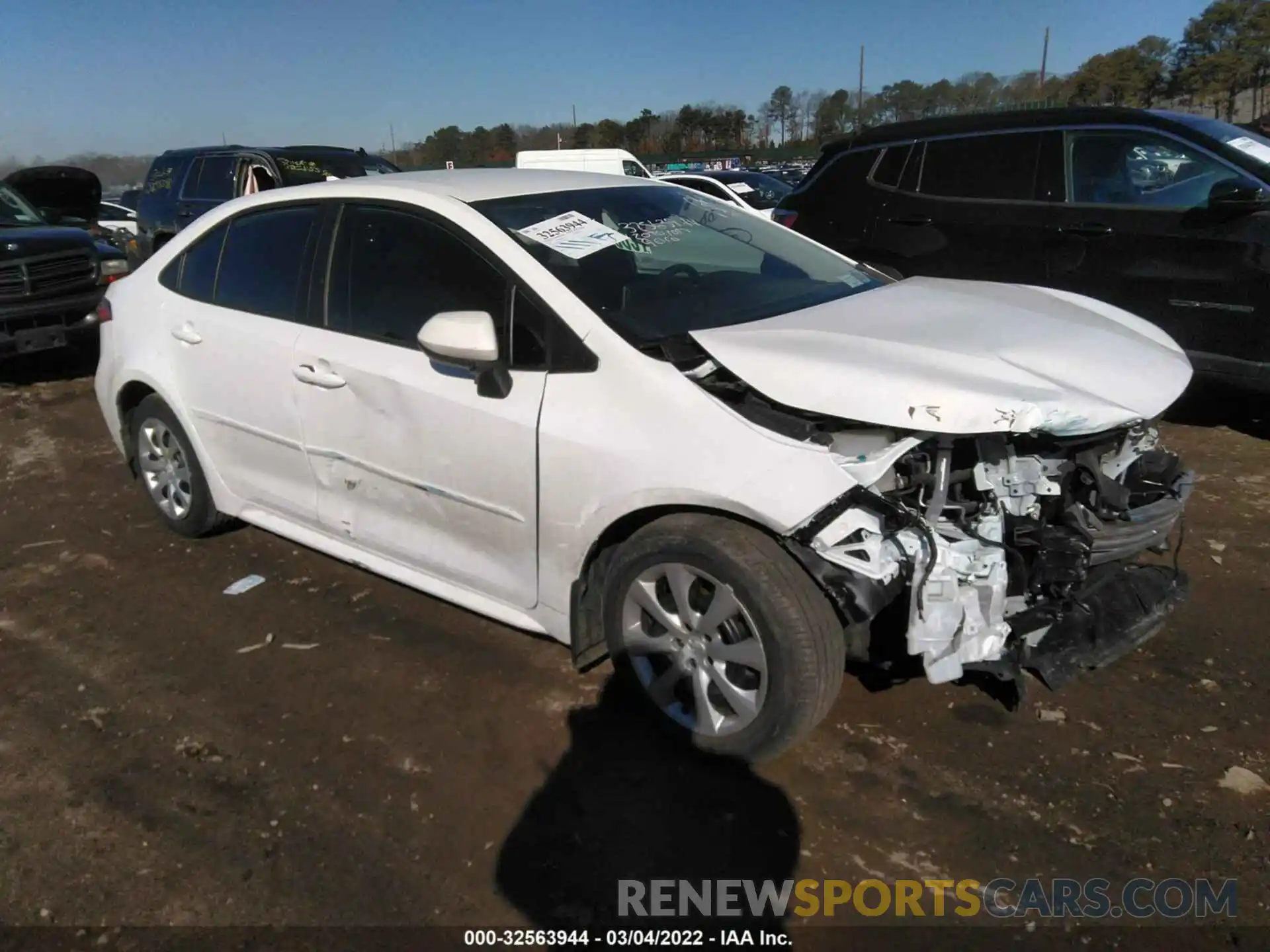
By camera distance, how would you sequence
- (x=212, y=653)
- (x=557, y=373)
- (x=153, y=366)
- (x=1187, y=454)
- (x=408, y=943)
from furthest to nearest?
(x=1187, y=454), (x=153, y=366), (x=212, y=653), (x=557, y=373), (x=408, y=943)

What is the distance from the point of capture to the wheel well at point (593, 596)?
2.92m

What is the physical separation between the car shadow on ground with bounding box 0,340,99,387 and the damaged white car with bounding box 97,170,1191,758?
6.19 meters

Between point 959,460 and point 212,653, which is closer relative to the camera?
point 959,460

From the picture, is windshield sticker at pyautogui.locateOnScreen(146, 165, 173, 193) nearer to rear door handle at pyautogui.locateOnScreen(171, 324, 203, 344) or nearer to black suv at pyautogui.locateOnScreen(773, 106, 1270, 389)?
black suv at pyautogui.locateOnScreen(773, 106, 1270, 389)

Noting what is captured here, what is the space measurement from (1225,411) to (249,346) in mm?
5883

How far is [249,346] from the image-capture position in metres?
3.82

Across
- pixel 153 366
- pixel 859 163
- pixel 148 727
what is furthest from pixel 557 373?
pixel 859 163

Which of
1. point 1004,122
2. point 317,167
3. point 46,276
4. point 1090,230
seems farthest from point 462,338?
point 317,167

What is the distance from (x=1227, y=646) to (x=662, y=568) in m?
2.19

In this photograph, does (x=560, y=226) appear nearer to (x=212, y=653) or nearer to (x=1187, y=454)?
(x=212, y=653)

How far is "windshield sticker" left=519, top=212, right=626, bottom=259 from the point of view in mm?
3221

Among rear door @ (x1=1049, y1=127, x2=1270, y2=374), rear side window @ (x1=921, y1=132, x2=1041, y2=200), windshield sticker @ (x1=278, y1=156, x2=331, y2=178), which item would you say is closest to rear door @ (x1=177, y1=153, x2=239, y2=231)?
windshield sticker @ (x1=278, y1=156, x2=331, y2=178)

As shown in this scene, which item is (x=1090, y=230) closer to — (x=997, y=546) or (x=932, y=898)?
(x=997, y=546)

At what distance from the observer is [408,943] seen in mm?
2314
